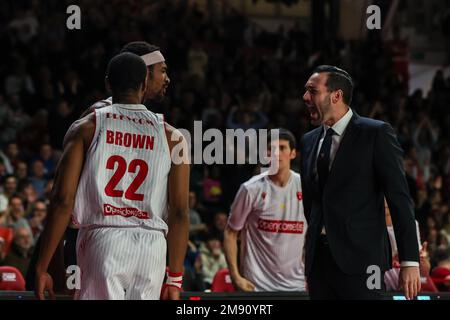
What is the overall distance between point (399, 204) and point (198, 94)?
30.7 ft

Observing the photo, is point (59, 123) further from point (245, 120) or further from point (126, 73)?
point (126, 73)

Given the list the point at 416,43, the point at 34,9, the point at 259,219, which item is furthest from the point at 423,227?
the point at 416,43

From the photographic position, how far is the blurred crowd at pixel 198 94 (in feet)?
Result: 34.9

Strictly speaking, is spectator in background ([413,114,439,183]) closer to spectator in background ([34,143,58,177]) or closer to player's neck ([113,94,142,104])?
spectator in background ([34,143,58,177])

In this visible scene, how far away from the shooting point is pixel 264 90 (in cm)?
1474

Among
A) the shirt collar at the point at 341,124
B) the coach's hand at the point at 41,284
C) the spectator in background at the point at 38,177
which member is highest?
the shirt collar at the point at 341,124

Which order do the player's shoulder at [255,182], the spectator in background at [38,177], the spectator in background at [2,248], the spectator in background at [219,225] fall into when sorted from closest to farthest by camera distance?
the player's shoulder at [255,182]
the spectator in background at [2,248]
the spectator in background at [219,225]
the spectator in background at [38,177]

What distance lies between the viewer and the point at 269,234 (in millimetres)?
7496

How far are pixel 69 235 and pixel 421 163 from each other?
8873mm

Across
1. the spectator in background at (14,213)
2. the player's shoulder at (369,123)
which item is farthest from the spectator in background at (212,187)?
the player's shoulder at (369,123)

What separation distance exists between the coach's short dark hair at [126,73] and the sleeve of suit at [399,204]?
4.14 ft

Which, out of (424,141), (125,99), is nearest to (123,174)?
(125,99)

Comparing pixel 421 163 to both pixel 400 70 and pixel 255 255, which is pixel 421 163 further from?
pixel 255 255
